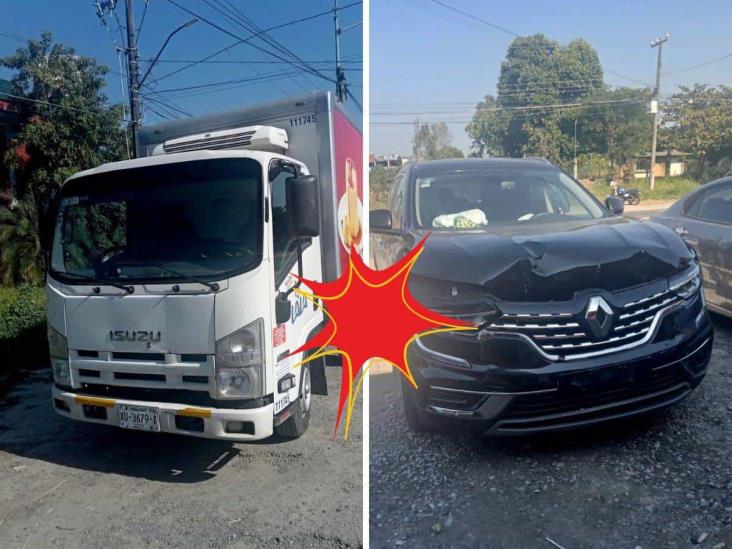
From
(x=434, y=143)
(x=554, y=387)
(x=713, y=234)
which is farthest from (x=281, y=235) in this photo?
(x=713, y=234)

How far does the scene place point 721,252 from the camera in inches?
71.4

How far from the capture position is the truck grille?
161cm

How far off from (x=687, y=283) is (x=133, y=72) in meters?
2.11

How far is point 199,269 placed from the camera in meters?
2.42

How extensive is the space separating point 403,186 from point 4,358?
8.84ft

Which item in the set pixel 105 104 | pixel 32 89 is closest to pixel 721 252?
pixel 105 104

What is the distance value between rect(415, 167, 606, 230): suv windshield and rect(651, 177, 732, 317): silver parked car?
0.23 metres

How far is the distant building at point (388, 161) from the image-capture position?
177 centimetres

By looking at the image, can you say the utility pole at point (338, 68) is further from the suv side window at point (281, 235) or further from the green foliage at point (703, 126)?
the green foliage at point (703, 126)

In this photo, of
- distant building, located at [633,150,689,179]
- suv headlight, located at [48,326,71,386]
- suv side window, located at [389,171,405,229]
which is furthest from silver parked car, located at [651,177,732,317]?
suv headlight, located at [48,326,71,386]

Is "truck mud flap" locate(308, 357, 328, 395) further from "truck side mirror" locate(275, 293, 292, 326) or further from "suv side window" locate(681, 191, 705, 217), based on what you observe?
"suv side window" locate(681, 191, 705, 217)

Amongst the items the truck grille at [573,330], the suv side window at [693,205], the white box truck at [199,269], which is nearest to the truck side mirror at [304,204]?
the white box truck at [199,269]

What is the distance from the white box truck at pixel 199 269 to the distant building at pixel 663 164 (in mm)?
920

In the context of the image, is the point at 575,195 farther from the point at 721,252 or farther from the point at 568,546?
the point at 568,546
